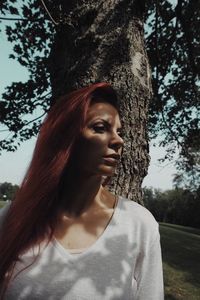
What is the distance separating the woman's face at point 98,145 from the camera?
225cm

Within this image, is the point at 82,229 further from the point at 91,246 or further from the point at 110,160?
the point at 110,160

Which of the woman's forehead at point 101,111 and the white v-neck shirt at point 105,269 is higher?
the woman's forehead at point 101,111

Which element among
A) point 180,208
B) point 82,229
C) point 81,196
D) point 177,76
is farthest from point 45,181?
point 180,208

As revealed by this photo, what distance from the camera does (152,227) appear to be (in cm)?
222

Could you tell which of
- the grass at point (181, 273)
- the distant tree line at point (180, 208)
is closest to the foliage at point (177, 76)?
the grass at point (181, 273)

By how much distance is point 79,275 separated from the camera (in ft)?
6.60

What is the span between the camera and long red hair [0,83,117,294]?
2205 millimetres

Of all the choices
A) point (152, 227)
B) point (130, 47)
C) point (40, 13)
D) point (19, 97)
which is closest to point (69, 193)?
point (152, 227)

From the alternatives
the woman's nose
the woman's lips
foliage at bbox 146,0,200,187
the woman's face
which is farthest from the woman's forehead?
foliage at bbox 146,0,200,187

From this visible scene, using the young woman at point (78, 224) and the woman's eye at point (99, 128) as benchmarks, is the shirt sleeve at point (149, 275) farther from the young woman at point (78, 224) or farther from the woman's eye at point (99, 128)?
the woman's eye at point (99, 128)

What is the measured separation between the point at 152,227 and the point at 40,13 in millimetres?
8870

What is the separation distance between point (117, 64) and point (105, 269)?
6.12ft

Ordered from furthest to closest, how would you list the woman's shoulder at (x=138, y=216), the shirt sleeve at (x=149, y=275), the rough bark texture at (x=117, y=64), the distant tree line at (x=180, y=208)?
the distant tree line at (x=180, y=208), the rough bark texture at (x=117, y=64), the woman's shoulder at (x=138, y=216), the shirt sleeve at (x=149, y=275)

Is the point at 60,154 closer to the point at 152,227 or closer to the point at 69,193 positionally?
the point at 69,193
